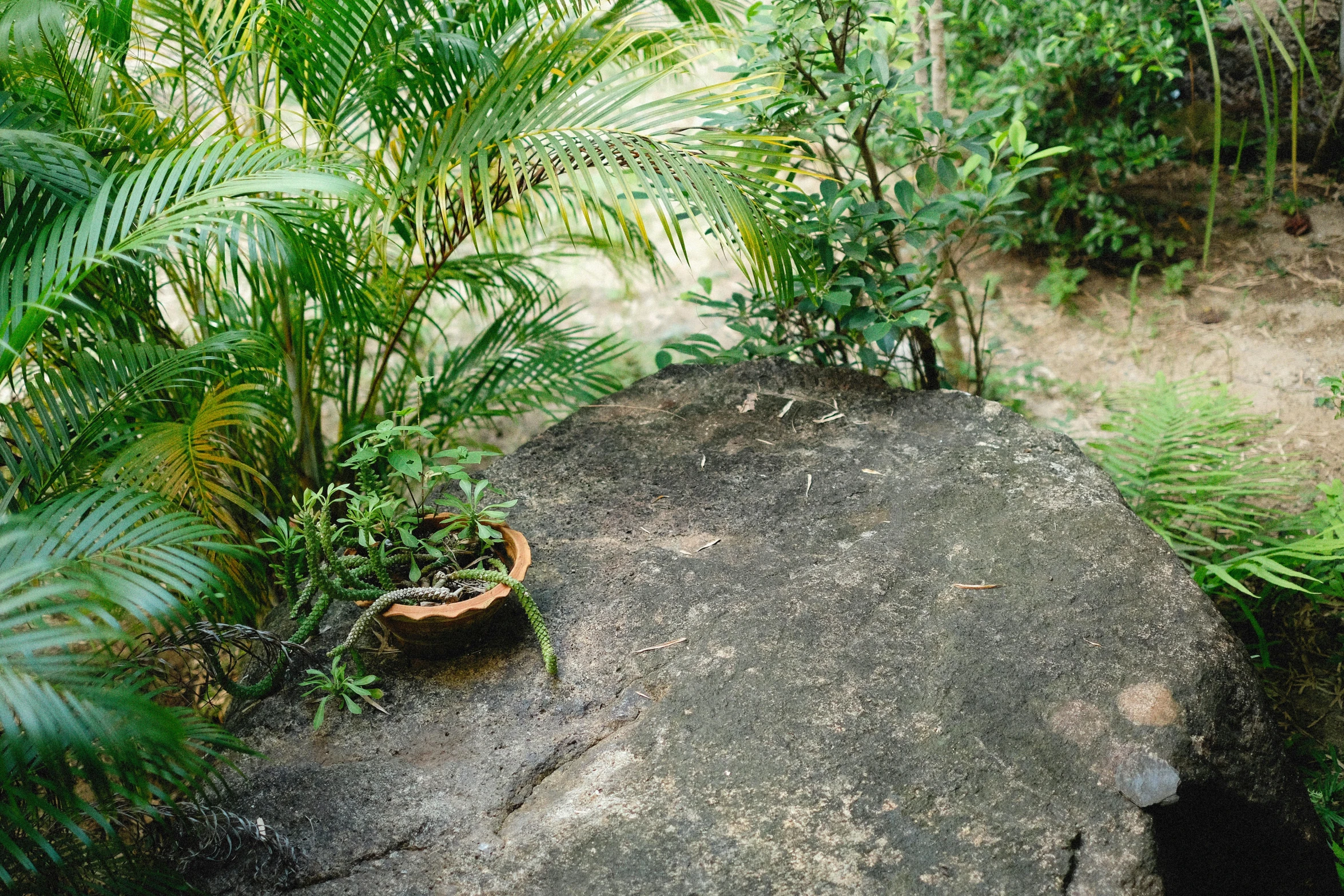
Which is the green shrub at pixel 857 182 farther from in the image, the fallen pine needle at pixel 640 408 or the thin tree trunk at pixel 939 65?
the fallen pine needle at pixel 640 408

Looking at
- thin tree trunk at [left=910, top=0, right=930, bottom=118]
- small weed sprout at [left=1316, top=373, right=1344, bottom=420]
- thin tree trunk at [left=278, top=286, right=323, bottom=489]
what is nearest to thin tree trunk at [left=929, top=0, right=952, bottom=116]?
thin tree trunk at [left=910, top=0, right=930, bottom=118]

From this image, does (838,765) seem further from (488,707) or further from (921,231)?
(921,231)

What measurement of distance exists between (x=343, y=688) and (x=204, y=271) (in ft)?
4.52

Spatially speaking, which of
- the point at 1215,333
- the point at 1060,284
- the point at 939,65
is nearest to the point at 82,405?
the point at 939,65

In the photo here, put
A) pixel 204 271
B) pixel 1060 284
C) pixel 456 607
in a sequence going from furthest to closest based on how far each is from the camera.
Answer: pixel 1060 284 → pixel 204 271 → pixel 456 607

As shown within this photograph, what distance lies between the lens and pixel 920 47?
3.60m

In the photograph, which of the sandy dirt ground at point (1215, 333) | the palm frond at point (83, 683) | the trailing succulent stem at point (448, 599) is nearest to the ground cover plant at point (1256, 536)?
the sandy dirt ground at point (1215, 333)

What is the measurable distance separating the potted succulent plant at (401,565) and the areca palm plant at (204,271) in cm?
15

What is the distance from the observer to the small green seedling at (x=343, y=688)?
5.88 feet

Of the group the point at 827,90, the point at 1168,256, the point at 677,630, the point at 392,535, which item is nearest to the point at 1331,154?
the point at 1168,256

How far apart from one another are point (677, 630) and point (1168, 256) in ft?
10.7

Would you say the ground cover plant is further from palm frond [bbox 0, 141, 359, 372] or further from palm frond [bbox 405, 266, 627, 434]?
palm frond [bbox 0, 141, 359, 372]

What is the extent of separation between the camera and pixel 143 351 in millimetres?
2066

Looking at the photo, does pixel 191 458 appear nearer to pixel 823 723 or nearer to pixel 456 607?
pixel 456 607
